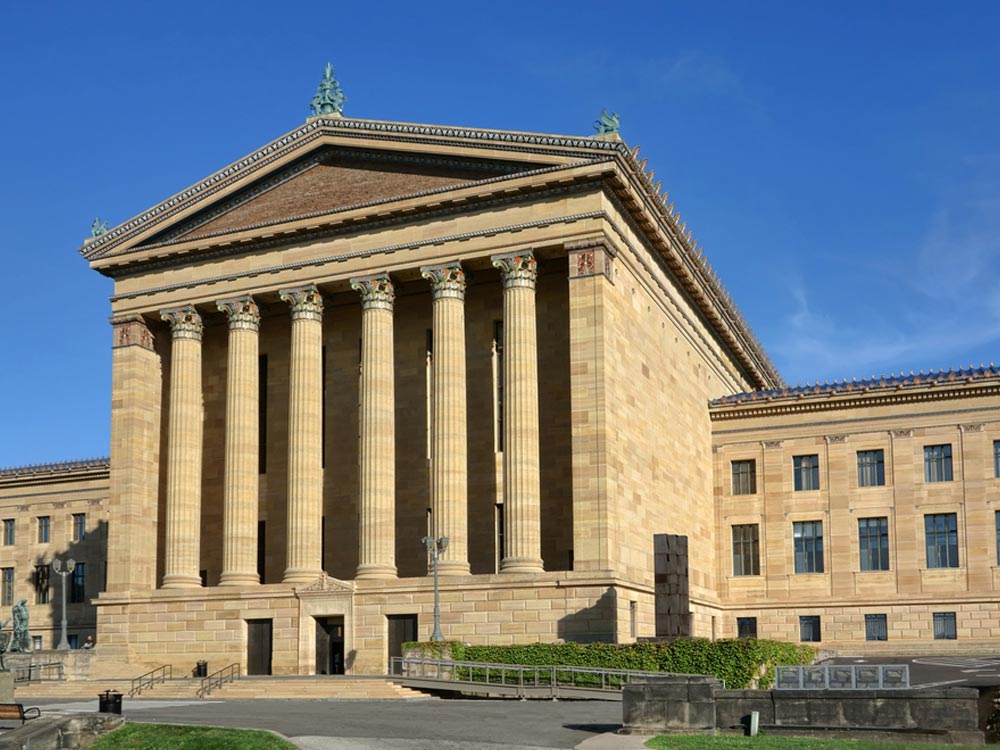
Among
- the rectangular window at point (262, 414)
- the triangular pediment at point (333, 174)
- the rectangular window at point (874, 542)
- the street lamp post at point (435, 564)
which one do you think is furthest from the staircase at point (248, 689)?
the rectangular window at point (874, 542)

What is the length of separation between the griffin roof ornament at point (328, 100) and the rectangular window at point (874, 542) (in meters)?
32.7

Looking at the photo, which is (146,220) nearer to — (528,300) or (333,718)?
(528,300)

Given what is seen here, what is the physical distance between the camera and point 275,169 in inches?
2363

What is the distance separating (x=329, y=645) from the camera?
179ft

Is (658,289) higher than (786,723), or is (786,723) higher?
(658,289)

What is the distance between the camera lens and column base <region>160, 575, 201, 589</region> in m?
58.1

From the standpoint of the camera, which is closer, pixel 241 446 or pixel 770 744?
pixel 770 744

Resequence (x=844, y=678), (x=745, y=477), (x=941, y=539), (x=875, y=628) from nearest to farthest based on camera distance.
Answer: (x=844, y=678), (x=941, y=539), (x=875, y=628), (x=745, y=477)

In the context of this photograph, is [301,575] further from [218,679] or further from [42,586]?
[42,586]

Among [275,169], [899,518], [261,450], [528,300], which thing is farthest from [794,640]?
[275,169]

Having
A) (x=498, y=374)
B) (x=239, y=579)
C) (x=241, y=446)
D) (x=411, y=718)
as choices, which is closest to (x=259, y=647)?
(x=239, y=579)

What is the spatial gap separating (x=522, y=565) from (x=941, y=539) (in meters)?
23.6

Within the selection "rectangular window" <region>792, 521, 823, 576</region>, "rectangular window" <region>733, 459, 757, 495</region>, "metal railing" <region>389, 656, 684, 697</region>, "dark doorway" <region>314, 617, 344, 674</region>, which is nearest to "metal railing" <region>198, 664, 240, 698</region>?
"dark doorway" <region>314, 617, 344, 674</region>

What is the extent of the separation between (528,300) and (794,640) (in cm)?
2399
